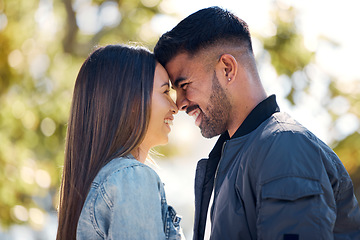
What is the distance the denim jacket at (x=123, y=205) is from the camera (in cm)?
182

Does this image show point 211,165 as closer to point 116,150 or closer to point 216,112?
point 216,112

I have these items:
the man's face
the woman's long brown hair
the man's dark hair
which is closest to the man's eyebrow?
the man's face

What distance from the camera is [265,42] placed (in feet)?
22.0

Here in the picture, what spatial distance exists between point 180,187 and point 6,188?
10.8 ft

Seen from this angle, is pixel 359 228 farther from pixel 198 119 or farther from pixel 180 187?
pixel 180 187

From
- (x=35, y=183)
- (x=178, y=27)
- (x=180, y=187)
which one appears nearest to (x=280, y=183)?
(x=178, y=27)

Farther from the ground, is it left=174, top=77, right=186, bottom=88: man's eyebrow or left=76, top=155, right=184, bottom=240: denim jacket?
left=174, top=77, right=186, bottom=88: man's eyebrow

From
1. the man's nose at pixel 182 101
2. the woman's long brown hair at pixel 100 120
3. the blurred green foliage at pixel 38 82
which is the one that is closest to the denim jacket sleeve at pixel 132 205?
the woman's long brown hair at pixel 100 120

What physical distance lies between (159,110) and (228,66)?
451 millimetres

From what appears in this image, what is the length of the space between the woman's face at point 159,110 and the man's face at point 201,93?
168mm

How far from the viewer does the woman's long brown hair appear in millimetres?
2027

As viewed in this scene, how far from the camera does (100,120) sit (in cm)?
207

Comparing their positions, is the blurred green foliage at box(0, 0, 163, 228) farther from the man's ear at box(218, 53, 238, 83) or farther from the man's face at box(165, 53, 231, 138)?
the man's ear at box(218, 53, 238, 83)

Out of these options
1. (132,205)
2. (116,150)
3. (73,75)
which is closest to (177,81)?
(116,150)
